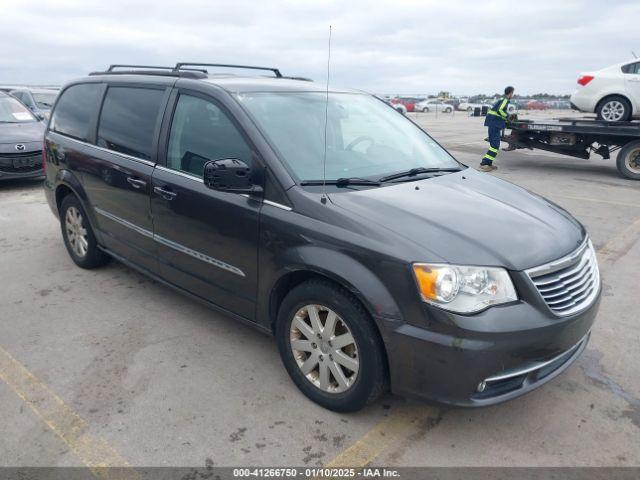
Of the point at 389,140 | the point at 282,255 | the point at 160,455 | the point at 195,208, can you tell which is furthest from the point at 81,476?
the point at 389,140

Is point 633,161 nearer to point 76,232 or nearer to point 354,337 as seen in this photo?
point 354,337

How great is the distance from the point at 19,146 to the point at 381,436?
8.15 metres

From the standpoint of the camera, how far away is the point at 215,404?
9.60 feet

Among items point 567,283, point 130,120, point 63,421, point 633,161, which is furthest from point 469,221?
point 633,161

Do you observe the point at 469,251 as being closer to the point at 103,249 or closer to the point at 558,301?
the point at 558,301

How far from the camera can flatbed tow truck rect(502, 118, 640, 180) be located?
1025 centimetres

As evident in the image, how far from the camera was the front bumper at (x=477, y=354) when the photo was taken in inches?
91.6

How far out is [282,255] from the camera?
2844 mm

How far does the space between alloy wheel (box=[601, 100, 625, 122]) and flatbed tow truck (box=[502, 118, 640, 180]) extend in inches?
36.2

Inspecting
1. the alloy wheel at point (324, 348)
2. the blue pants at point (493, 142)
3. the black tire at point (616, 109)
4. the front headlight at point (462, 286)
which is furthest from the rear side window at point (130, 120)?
the black tire at point (616, 109)

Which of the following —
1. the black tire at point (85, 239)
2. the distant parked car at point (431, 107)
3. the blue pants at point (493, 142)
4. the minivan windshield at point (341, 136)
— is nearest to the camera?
the minivan windshield at point (341, 136)

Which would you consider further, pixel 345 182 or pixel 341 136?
pixel 341 136

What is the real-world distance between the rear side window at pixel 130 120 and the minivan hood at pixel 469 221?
1734mm

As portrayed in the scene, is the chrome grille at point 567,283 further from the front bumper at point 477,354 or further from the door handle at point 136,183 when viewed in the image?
the door handle at point 136,183
